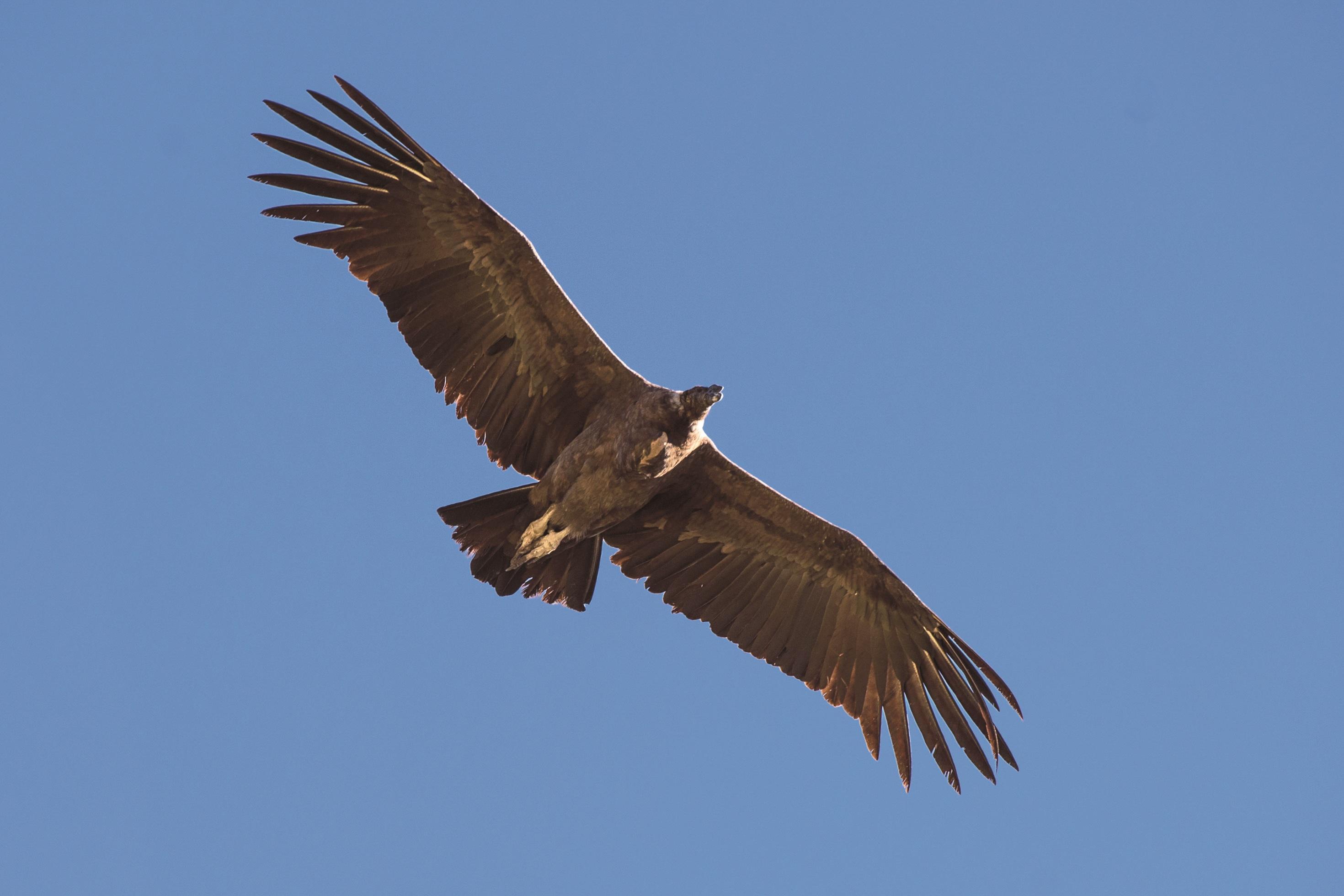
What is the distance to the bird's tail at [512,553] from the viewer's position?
10.9 m

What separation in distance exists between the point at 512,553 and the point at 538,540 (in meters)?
0.27

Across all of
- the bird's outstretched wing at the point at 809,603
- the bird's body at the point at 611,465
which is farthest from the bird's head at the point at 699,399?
the bird's outstretched wing at the point at 809,603

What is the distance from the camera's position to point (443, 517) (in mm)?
10820

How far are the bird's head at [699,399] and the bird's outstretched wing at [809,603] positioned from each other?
3.79 ft

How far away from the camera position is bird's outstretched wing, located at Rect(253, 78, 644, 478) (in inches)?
419

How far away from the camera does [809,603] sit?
39.6ft

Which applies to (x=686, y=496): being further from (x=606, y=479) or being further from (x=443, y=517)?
(x=443, y=517)

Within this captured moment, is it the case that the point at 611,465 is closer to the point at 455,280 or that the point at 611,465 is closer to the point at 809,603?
the point at 455,280

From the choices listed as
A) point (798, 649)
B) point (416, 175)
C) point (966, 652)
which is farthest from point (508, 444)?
point (966, 652)

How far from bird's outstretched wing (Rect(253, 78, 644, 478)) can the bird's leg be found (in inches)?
34.8

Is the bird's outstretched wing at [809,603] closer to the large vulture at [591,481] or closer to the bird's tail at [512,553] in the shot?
the large vulture at [591,481]

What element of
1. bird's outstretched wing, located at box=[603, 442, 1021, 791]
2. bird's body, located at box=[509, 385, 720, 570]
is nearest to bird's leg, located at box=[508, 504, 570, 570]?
bird's body, located at box=[509, 385, 720, 570]

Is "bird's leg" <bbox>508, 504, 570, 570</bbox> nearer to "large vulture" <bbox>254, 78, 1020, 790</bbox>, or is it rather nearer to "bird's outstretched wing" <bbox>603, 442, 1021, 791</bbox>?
A: "large vulture" <bbox>254, 78, 1020, 790</bbox>

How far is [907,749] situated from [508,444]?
4282 mm
